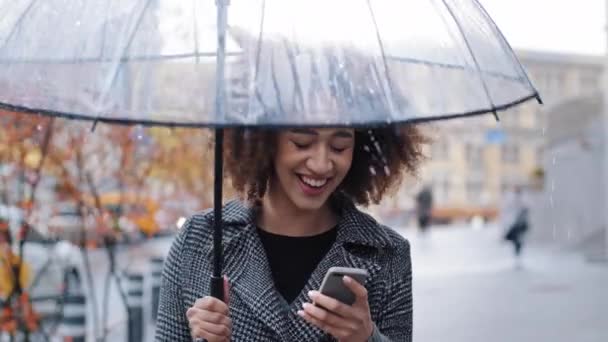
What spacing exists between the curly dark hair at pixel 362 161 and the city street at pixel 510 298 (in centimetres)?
713

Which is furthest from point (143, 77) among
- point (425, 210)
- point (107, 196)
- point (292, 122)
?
point (425, 210)

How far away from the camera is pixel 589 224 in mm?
23641

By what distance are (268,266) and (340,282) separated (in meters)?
0.46

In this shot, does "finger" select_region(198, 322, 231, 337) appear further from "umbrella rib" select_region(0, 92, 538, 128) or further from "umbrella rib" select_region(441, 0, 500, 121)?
"umbrella rib" select_region(441, 0, 500, 121)

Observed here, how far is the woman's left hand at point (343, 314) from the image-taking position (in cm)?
224

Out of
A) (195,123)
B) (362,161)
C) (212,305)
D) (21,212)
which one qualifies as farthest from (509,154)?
(195,123)

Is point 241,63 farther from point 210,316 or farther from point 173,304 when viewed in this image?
point 173,304

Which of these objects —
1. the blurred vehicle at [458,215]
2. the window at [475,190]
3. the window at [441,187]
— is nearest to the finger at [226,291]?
the blurred vehicle at [458,215]

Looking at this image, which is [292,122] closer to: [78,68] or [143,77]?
[143,77]

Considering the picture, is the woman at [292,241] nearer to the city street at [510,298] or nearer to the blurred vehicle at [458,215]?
the city street at [510,298]

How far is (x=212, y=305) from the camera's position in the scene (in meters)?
2.39

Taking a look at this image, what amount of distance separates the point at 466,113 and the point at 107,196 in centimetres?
839

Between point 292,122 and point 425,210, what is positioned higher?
point 292,122

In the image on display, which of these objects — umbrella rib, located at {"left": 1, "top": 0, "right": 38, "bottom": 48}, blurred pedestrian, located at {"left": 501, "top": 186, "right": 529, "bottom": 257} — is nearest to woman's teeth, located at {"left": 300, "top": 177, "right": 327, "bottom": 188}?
umbrella rib, located at {"left": 1, "top": 0, "right": 38, "bottom": 48}
